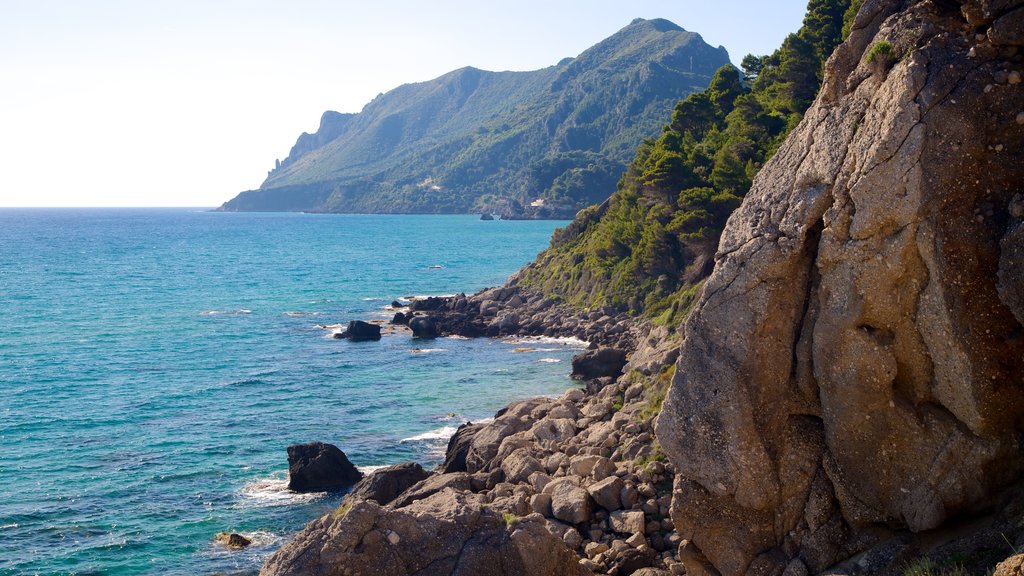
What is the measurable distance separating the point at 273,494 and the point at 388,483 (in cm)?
627

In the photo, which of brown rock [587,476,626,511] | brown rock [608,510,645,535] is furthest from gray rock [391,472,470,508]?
brown rock [608,510,645,535]

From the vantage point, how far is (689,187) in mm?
51250

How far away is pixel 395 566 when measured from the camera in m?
17.9

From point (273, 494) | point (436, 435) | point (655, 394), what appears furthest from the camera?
point (436, 435)

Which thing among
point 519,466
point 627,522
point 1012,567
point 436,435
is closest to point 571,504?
point 627,522

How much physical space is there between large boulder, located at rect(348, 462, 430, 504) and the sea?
253 cm

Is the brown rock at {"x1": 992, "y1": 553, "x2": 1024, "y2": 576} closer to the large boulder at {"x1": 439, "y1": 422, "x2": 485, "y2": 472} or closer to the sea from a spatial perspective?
the sea

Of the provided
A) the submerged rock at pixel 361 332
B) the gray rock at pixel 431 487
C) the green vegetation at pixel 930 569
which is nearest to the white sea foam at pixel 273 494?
the gray rock at pixel 431 487

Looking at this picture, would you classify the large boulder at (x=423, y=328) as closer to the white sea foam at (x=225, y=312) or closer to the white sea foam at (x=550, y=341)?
the white sea foam at (x=550, y=341)

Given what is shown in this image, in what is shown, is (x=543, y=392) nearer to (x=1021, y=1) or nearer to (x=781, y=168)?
(x=781, y=168)

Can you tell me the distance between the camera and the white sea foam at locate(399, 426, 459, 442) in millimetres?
39031

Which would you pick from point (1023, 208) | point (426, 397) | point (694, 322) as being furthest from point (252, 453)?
point (1023, 208)

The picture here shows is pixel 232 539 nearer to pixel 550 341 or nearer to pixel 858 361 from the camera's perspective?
pixel 858 361

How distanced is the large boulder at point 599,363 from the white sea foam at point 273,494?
18.5 m
